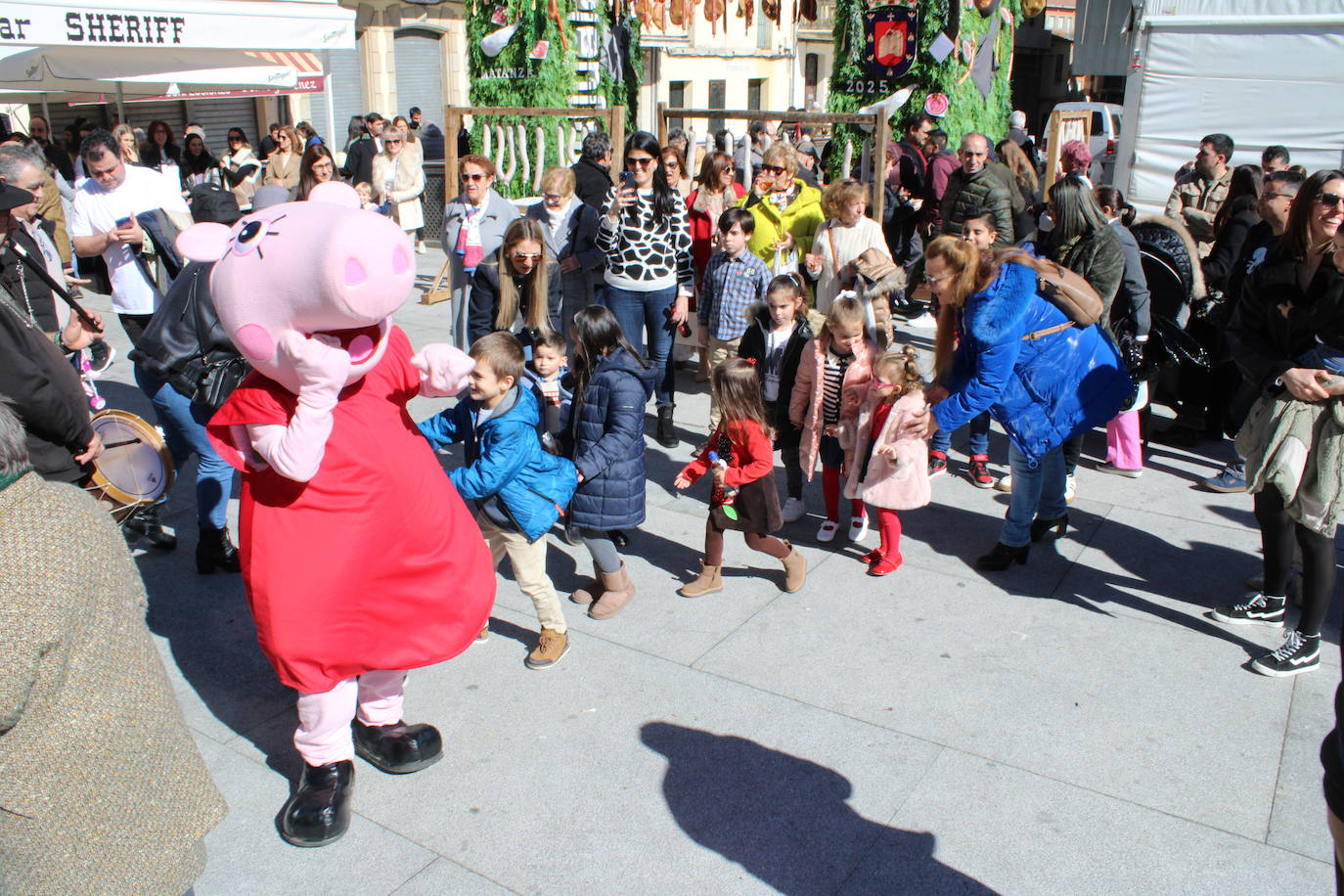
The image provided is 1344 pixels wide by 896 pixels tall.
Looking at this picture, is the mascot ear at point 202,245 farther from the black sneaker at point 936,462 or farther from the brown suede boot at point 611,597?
the black sneaker at point 936,462

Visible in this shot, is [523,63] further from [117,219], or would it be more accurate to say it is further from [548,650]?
[548,650]

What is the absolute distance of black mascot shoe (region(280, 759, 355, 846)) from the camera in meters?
3.20

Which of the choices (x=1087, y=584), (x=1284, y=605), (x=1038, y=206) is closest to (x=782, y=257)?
(x=1038, y=206)

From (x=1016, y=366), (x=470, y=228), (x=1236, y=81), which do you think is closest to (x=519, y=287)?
(x=470, y=228)

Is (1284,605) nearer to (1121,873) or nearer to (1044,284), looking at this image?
(1044,284)

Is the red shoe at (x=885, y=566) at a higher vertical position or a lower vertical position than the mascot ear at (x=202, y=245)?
lower

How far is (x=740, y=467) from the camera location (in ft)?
14.8

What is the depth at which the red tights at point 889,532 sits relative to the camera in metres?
4.93

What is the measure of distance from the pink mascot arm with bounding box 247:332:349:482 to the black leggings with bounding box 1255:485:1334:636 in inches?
130

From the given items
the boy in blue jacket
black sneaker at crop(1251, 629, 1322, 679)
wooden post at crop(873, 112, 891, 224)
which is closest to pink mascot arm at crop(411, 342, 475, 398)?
the boy in blue jacket

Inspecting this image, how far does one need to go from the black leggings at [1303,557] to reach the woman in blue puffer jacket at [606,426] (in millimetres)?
2349

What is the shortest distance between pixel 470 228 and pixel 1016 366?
3.43 metres

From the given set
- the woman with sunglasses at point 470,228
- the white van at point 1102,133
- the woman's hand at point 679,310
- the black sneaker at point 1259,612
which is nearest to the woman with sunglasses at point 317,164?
→ the woman with sunglasses at point 470,228

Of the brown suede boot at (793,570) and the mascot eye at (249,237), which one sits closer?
the mascot eye at (249,237)
